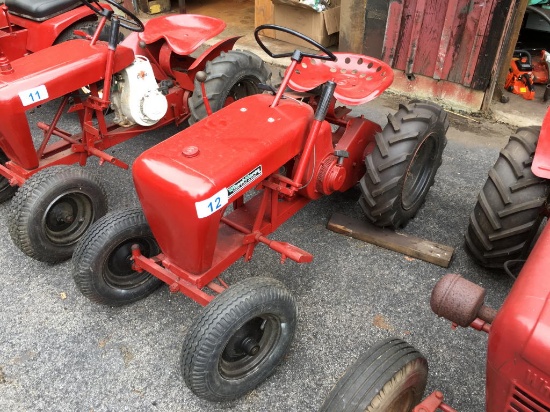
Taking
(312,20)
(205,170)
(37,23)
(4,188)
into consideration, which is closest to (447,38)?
(312,20)

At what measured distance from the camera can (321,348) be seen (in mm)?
2375

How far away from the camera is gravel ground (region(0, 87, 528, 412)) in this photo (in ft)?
7.19

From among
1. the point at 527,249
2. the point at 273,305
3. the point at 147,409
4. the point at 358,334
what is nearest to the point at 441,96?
the point at 527,249

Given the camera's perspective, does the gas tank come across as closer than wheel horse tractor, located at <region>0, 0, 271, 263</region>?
Yes

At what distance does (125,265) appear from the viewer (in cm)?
249

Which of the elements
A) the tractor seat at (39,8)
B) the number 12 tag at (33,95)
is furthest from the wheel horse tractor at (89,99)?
the tractor seat at (39,8)

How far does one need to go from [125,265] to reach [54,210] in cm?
64

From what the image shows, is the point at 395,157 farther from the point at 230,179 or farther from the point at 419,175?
the point at 230,179

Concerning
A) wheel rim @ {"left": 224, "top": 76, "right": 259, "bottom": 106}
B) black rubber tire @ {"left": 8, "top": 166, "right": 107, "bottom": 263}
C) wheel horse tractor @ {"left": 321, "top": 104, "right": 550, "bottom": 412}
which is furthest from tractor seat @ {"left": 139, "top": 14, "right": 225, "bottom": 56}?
wheel horse tractor @ {"left": 321, "top": 104, "right": 550, "bottom": 412}

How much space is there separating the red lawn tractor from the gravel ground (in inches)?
70.0

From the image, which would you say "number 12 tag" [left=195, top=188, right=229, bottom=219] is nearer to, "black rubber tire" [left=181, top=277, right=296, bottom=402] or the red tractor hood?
"black rubber tire" [left=181, top=277, right=296, bottom=402]

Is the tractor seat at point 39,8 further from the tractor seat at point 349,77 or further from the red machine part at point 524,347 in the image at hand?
the red machine part at point 524,347

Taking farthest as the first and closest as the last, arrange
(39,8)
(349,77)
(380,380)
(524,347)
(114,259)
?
(39,8) < (349,77) < (114,259) < (380,380) < (524,347)

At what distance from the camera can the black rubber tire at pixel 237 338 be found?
1869 mm
